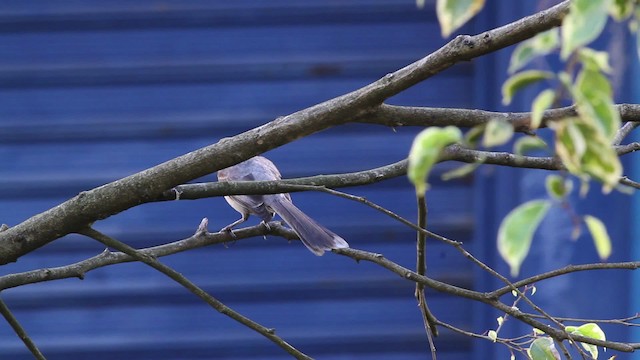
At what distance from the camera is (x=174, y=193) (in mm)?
1771

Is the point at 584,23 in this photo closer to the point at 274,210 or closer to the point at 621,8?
the point at 621,8

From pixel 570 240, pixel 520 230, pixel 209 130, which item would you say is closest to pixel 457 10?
pixel 520 230

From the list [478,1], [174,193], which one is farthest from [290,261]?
[478,1]

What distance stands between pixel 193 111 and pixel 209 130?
0.10m

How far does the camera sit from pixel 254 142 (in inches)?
65.3

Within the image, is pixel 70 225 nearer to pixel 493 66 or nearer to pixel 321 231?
pixel 321 231

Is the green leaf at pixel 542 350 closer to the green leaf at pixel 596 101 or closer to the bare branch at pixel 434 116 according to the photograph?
the bare branch at pixel 434 116

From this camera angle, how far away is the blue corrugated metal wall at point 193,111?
3836 mm

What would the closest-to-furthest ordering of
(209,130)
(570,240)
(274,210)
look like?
1. (274,210)
2. (570,240)
3. (209,130)

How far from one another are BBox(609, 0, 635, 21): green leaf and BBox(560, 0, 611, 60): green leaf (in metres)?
0.03

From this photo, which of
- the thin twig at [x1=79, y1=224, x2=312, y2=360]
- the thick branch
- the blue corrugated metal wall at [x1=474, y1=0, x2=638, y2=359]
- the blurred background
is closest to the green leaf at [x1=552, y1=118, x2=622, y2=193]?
the thick branch

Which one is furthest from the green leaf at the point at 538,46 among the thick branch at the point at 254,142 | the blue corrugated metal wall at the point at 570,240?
the blue corrugated metal wall at the point at 570,240

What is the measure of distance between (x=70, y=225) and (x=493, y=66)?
2.31 metres

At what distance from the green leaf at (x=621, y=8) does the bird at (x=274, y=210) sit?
1.69 m
